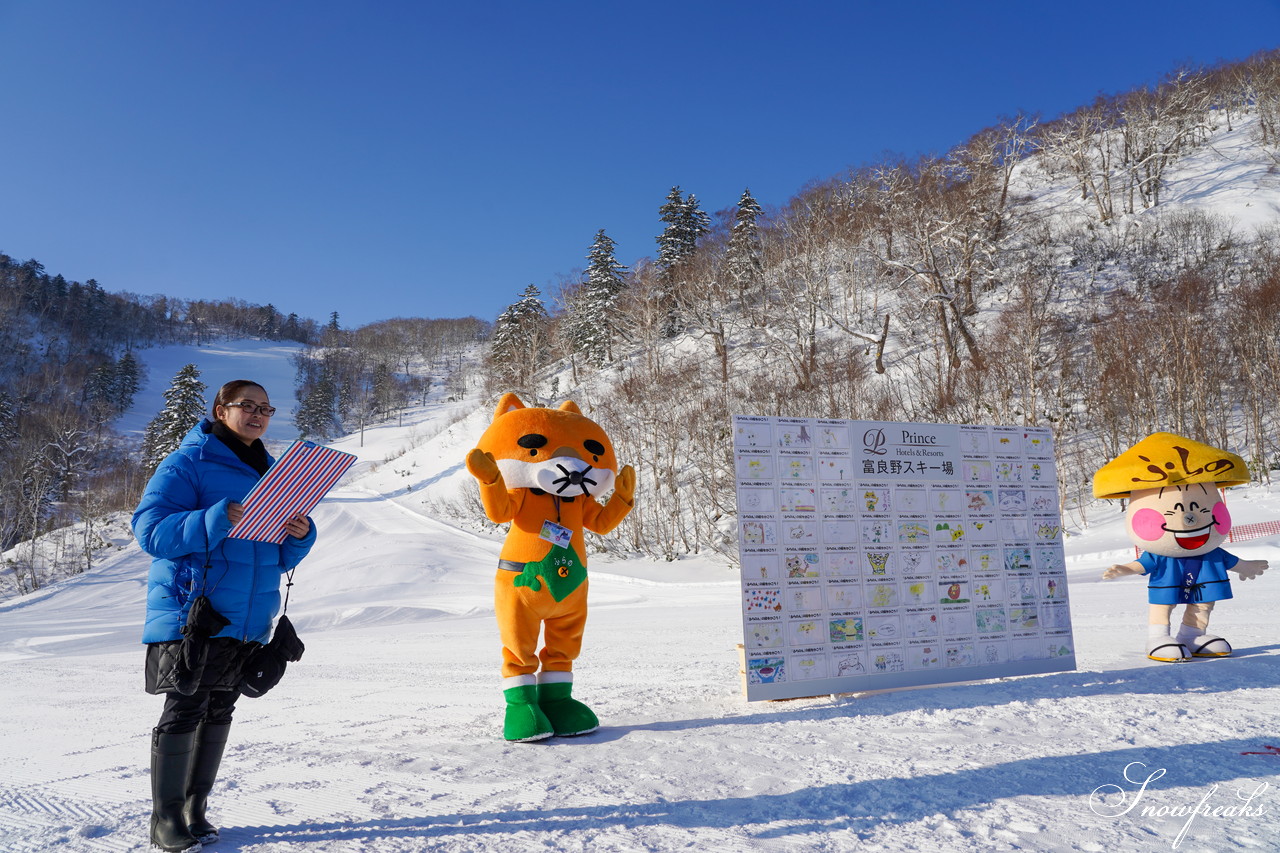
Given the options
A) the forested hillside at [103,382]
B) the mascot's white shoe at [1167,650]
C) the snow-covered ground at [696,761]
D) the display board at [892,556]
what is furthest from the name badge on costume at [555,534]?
the forested hillside at [103,382]

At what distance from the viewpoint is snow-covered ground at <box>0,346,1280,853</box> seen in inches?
96.5

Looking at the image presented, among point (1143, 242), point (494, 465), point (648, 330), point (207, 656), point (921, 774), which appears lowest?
point (921, 774)

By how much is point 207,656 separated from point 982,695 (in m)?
4.16

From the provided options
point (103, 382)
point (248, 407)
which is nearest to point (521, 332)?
point (248, 407)

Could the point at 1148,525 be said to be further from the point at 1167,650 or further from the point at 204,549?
the point at 204,549

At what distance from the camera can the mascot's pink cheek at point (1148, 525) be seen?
17.0ft

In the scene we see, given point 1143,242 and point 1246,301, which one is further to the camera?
point 1143,242

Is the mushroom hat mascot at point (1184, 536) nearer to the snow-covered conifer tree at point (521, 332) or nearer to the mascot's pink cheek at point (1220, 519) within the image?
the mascot's pink cheek at point (1220, 519)

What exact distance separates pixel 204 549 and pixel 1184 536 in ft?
20.5

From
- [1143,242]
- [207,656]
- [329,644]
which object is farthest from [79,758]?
[1143,242]

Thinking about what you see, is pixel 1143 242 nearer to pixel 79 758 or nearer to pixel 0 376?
pixel 79 758

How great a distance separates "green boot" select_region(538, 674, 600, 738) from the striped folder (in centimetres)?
183

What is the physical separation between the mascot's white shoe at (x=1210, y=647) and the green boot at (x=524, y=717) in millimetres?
4767

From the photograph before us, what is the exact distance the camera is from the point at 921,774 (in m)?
2.94
